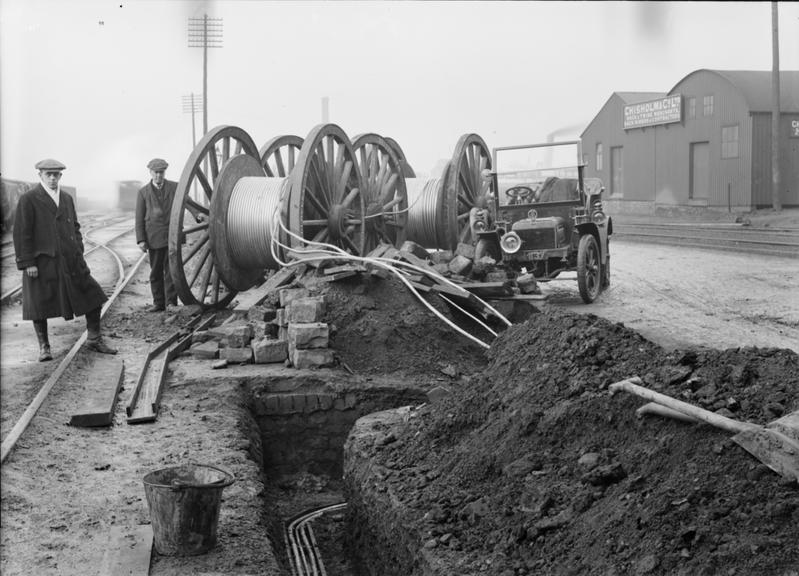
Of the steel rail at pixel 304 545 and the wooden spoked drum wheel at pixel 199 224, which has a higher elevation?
the wooden spoked drum wheel at pixel 199 224

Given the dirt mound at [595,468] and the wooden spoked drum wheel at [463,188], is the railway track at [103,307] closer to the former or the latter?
the dirt mound at [595,468]

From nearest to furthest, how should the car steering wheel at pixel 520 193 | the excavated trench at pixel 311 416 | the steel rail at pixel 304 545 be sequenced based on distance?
the steel rail at pixel 304 545
the excavated trench at pixel 311 416
the car steering wheel at pixel 520 193

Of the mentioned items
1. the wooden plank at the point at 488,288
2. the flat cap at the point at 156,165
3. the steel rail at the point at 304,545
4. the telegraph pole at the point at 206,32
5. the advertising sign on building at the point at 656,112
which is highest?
the telegraph pole at the point at 206,32

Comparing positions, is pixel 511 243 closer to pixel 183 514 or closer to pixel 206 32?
pixel 183 514

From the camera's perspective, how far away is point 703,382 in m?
4.87

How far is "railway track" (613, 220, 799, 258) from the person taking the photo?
18.0m

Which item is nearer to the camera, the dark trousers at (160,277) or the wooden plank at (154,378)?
the wooden plank at (154,378)

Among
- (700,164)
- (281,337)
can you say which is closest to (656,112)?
(700,164)

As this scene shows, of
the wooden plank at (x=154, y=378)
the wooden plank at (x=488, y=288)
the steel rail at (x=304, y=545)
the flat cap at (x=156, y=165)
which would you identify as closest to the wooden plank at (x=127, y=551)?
the steel rail at (x=304, y=545)

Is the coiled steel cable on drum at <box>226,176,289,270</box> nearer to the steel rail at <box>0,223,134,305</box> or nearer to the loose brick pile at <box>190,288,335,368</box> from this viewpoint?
the loose brick pile at <box>190,288,335,368</box>

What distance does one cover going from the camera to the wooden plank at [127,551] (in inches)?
177

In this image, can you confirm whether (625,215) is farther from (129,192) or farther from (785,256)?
(129,192)

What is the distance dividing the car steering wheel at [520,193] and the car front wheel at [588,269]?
1.31 m

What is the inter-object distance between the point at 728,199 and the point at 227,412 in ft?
73.5
